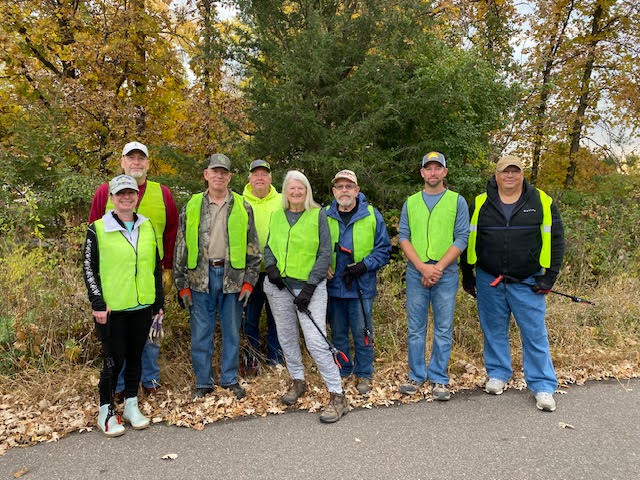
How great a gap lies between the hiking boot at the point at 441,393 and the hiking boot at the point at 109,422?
2739 mm

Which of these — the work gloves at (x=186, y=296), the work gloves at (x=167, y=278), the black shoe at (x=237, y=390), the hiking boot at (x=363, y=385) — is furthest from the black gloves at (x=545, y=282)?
the work gloves at (x=167, y=278)

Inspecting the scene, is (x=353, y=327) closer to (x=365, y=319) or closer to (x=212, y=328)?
(x=365, y=319)

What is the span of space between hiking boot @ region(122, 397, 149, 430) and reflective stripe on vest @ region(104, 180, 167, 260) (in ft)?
4.22

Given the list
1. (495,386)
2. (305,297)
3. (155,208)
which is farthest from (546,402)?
(155,208)

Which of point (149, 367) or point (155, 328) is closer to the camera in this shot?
point (155, 328)

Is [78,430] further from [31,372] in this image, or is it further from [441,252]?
[441,252]

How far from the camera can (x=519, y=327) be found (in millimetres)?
4383

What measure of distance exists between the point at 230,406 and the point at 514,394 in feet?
8.75

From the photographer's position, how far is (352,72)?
25.1 ft

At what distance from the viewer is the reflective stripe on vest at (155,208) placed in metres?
4.25

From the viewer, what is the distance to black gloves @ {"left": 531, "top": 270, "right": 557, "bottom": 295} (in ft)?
13.7

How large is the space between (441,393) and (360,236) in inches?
64.3

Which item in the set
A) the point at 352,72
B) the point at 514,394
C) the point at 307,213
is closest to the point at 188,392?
the point at 307,213

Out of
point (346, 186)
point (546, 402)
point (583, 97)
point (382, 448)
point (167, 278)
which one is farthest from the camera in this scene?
point (583, 97)
